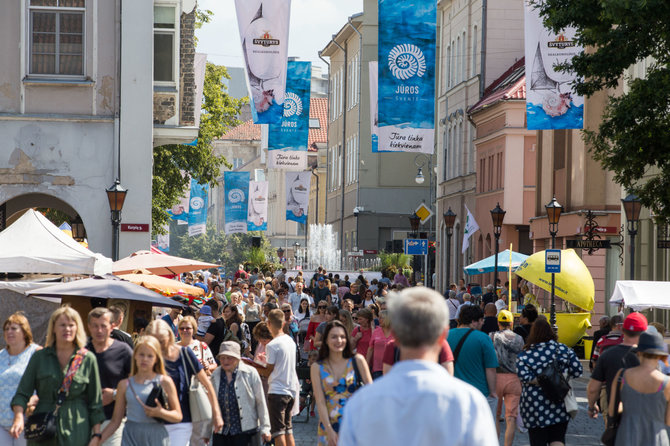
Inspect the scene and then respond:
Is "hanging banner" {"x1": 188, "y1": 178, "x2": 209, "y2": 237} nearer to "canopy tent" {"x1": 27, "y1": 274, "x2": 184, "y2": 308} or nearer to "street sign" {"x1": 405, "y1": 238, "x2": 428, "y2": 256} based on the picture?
"street sign" {"x1": 405, "y1": 238, "x2": 428, "y2": 256}

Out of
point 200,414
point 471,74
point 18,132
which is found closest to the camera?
point 200,414

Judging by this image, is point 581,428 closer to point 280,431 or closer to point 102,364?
point 280,431

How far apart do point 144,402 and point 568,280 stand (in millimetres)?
18232

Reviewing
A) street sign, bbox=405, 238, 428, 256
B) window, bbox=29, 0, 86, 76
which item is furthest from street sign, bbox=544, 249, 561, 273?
window, bbox=29, 0, 86, 76

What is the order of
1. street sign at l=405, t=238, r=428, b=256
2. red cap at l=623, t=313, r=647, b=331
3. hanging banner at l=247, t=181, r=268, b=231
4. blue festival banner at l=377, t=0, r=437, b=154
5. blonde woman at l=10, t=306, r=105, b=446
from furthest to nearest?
hanging banner at l=247, t=181, r=268, b=231
street sign at l=405, t=238, r=428, b=256
blue festival banner at l=377, t=0, r=437, b=154
red cap at l=623, t=313, r=647, b=331
blonde woman at l=10, t=306, r=105, b=446

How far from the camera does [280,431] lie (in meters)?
12.0

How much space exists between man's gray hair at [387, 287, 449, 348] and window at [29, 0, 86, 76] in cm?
2366

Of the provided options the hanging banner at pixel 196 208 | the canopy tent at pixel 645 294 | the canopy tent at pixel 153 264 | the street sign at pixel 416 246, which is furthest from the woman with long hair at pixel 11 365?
the hanging banner at pixel 196 208

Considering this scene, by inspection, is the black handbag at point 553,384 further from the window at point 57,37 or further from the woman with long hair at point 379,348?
the window at point 57,37

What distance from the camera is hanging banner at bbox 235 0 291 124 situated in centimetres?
2553

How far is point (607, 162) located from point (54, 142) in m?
13.1

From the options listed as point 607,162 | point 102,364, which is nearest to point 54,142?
point 607,162

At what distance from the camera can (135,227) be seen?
26812mm

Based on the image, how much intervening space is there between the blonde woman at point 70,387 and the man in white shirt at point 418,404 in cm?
461
